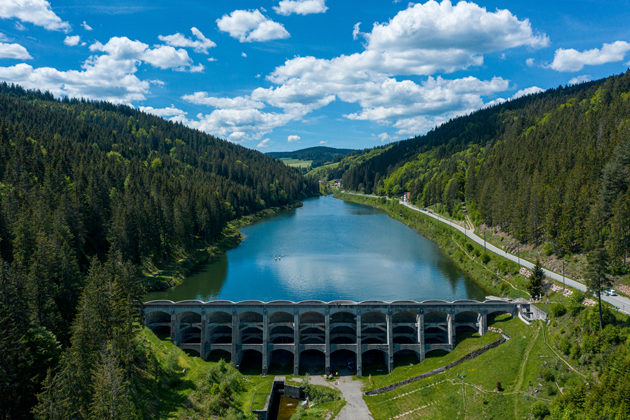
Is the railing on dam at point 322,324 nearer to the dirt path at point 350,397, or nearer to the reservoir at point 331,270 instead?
the dirt path at point 350,397

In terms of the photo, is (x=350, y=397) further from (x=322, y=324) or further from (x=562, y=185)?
(x=562, y=185)

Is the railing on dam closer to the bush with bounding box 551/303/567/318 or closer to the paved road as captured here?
the bush with bounding box 551/303/567/318

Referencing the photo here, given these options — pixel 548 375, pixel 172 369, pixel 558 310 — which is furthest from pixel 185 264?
pixel 548 375

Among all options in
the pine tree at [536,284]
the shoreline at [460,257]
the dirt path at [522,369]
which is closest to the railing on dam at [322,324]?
the pine tree at [536,284]

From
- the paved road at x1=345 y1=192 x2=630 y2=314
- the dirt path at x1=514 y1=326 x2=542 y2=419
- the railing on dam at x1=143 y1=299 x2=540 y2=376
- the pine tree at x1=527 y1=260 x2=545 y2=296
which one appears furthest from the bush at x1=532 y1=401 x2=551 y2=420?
the pine tree at x1=527 y1=260 x2=545 y2=296

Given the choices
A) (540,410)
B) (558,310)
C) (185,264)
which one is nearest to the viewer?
(540,410)
